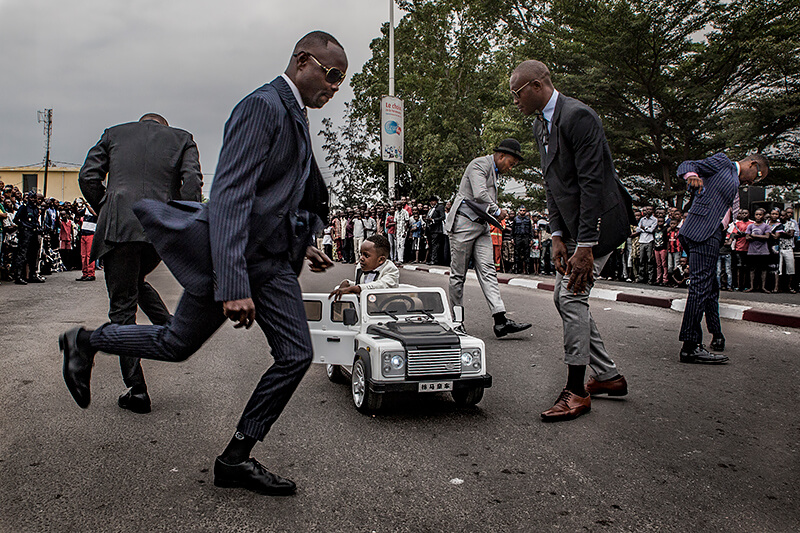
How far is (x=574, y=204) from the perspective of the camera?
4246mm

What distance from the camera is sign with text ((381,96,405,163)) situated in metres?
26.5

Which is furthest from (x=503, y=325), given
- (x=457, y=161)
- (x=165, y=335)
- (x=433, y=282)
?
(x=457, y=161)

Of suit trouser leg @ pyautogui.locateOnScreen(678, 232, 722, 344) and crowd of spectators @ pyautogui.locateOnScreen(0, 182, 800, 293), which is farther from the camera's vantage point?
crowd of spectators @ pyautogui.locateOnScreen(0, 182, 800, 293)

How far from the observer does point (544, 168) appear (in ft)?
14.5

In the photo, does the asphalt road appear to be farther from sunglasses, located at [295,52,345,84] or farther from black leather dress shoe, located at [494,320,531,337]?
sunglasses, located at [295,52,345,84]

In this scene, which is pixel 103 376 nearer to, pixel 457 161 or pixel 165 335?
pixel 165 335

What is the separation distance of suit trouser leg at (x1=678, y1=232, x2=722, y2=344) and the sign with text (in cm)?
2093

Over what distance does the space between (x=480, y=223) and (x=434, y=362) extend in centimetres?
341

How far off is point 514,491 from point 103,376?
138 inches

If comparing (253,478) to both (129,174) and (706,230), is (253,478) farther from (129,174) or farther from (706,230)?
(706,230)

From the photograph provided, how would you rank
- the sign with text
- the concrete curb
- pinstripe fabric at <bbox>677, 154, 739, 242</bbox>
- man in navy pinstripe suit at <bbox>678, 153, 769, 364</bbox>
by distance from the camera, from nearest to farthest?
man in navy pinstripe suit at <bbox>678, 153, 769, 364</bbox>
pinstripe fabric at <bbox>677, 154, 739, 242</bbox>
the concrete curb
the sign with text

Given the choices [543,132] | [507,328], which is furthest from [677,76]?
[543,132]

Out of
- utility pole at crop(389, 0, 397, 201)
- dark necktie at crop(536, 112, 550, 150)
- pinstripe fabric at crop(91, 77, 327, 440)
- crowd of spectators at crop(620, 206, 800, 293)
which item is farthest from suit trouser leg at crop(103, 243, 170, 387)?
utility pole at crop(389, 0, 397, 201)

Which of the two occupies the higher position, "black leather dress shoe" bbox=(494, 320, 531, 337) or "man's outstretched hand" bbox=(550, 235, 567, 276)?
"man's outstretched hand" bbox=(550, 235, 567, 276)
